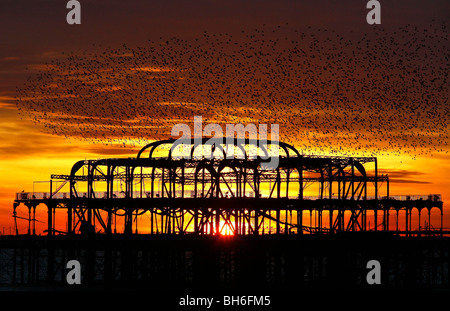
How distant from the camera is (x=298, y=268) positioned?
227 feet

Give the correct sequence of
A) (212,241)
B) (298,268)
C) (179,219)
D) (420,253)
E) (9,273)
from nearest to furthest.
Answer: (212,241) → (298,268) → (420,253) → (179,219) → (9,273)

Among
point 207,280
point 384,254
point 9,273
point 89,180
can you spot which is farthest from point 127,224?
point 9,273

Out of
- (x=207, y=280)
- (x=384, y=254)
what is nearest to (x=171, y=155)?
(x=207, y=280)

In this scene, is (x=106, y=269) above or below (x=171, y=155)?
below

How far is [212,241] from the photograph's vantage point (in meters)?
64.4

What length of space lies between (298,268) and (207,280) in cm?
695

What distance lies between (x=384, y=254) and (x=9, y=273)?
8320 cm

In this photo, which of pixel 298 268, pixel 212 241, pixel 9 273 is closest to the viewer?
pixel 212 241
